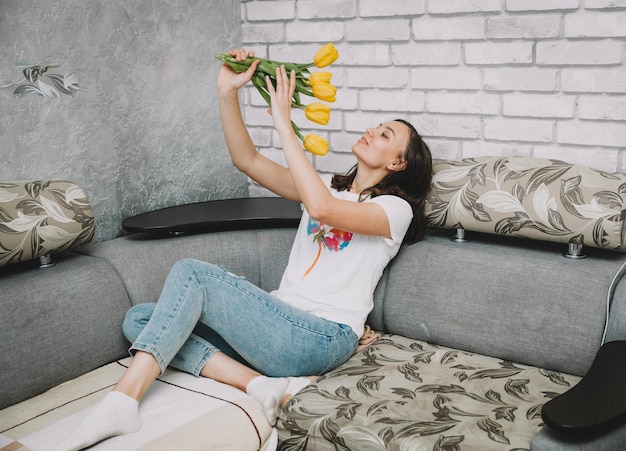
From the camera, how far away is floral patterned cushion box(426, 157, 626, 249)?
1.85m

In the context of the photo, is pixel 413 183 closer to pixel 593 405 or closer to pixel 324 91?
pixel 324 91

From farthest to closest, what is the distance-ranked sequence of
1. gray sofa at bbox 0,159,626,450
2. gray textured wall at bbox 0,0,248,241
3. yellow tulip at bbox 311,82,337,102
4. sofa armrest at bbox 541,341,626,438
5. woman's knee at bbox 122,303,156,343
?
gray textured wall at bbox 0,0,248,241 → woman's knee at bbox 122,303,156,343 → yellow tulip at bbox 311,82,337,102 → gray sofa at bbox 0,159,626,450 → sofa armrest at bbox 541,341,626,438

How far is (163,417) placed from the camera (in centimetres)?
166

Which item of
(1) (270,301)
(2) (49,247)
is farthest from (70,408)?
(1) (270,301)

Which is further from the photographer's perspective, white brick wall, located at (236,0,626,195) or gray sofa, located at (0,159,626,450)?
white brick wall, located at (236,0,626,195)

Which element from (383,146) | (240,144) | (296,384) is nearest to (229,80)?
(240,144)

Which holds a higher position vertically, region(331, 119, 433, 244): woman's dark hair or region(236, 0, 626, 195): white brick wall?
region(236, 0, 626, 195): white brick wall

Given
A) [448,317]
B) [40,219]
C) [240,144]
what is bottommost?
[448,317]

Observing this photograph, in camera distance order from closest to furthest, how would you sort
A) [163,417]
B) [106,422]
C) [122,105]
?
[106,422]
[163,417]
[122,105]

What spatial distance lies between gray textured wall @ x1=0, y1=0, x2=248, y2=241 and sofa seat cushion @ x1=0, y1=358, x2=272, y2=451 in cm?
70

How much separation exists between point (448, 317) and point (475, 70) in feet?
2.65

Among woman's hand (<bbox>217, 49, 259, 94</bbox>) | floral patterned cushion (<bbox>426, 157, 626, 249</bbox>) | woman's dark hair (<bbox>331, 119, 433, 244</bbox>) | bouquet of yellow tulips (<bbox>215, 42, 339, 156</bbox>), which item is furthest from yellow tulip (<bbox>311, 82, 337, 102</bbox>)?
floral patterned cushion (<bbox>426, 157, 626, 249</bbox>)

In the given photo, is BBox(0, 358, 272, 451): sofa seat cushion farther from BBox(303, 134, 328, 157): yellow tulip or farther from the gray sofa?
BBox(303, 134, 328, 157): yellow tulip

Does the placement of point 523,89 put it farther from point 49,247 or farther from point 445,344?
point 49,247
